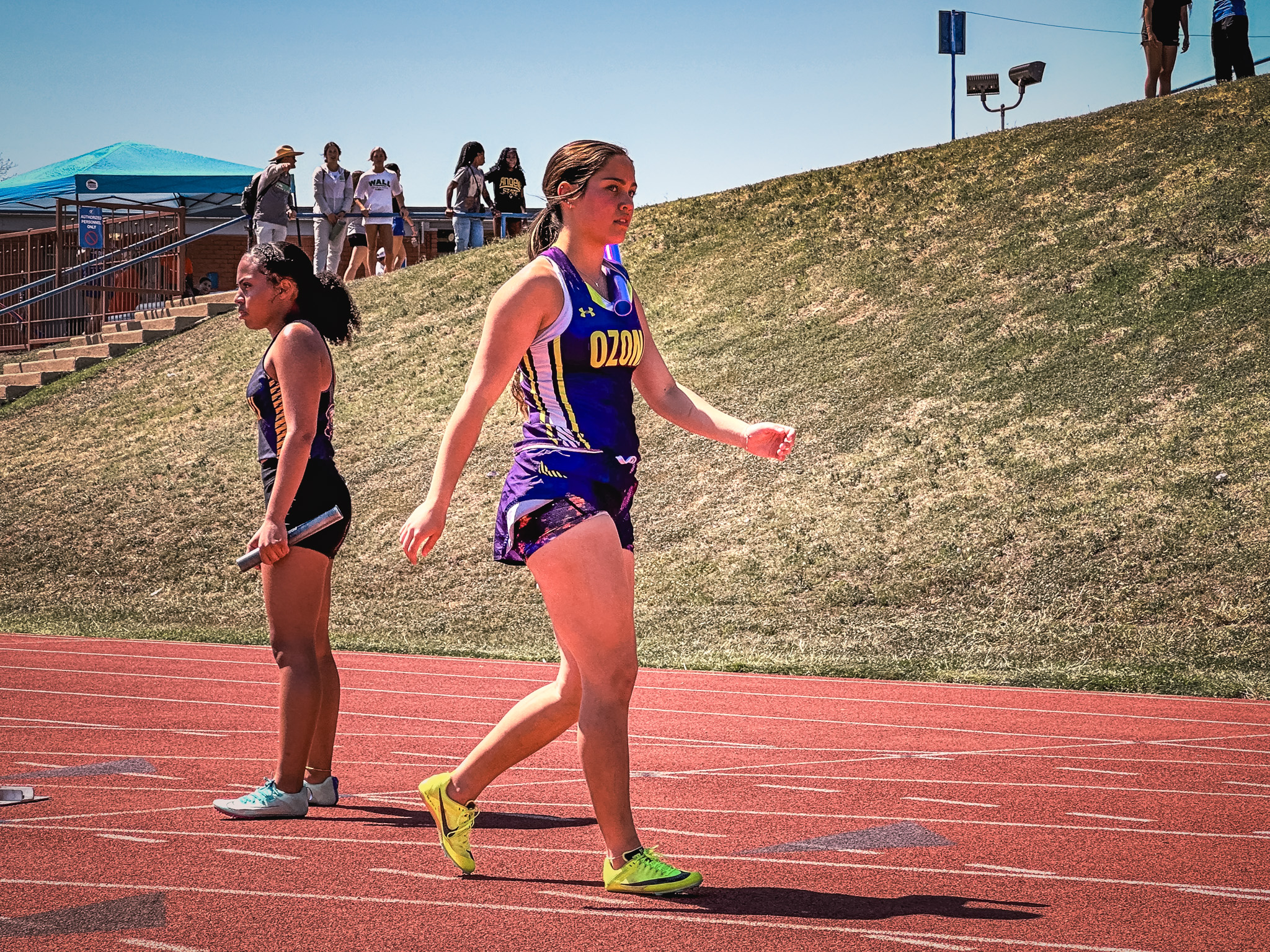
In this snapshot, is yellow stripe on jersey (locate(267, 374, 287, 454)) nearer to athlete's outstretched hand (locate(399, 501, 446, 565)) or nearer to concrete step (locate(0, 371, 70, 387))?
athlete's outstretched hand (locate(399, 501, 446, 565))

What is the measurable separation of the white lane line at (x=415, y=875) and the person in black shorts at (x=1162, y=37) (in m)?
16.6

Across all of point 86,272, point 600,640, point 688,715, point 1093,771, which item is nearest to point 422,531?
point 600,640

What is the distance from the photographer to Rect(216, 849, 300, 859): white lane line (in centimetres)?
404

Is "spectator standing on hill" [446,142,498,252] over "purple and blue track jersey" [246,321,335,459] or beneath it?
over

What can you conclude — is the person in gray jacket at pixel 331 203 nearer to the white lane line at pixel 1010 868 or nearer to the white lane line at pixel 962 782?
the white lane line at pixel 962 782

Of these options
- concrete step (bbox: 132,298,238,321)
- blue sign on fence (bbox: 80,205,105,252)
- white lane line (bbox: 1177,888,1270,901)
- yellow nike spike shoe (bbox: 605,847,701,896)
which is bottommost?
white lane line (bbox: 1177,888,1270,901)

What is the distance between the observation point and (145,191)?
21938 mm

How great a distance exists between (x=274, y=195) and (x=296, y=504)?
49.4ft

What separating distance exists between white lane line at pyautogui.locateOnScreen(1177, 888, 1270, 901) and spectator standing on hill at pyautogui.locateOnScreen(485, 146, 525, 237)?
1912 cm

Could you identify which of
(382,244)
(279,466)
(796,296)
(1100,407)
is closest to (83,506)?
(382,244)

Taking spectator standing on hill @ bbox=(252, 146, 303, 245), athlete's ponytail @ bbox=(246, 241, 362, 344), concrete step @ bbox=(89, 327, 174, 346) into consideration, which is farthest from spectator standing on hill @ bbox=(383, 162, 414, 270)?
athlete's ponytail @ bbox=(246, 241, 362, 344)

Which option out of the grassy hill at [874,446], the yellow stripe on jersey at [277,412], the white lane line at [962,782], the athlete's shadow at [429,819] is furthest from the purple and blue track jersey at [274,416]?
the grassy hill at [874,446]

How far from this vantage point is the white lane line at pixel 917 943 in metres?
3.19

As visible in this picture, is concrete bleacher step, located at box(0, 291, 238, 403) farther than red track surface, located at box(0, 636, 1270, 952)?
Yes
